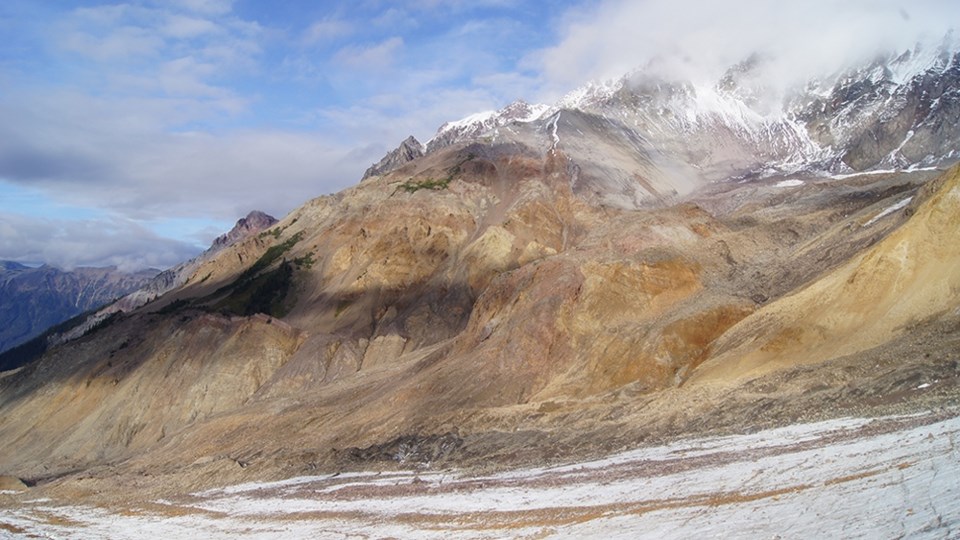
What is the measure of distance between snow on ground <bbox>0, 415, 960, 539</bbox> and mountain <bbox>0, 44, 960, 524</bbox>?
65.8 inches

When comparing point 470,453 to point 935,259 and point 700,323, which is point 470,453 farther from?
point 935,259

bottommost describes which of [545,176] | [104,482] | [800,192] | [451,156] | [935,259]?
[104,482]

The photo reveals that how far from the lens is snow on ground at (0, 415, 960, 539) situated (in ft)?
47.9

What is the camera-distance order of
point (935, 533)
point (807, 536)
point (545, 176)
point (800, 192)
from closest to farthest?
point (935, 533) → point (807, 536) → point (800, 192) → point (545, 176)

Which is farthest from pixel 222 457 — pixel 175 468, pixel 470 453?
pixel 470 453

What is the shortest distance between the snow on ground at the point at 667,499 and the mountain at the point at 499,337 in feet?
5.48

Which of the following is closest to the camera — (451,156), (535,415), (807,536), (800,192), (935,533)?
(935,533)

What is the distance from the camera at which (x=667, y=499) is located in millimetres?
20109

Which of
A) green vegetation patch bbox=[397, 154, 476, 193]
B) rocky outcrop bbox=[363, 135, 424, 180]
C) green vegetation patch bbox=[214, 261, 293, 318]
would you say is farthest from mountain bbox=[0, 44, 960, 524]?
rocky outcrop bbox=[363, 135, 424, 180]

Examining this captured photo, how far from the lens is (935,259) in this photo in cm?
3469

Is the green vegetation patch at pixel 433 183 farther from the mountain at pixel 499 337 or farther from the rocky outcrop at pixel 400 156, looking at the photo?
the rocky outcrop at pixel 400 156

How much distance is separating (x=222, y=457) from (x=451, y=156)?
75.2 meters

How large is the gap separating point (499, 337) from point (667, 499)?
34117 millimetres

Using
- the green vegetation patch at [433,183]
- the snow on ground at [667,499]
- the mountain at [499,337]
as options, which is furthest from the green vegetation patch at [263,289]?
the snow on ground at [667,499]
